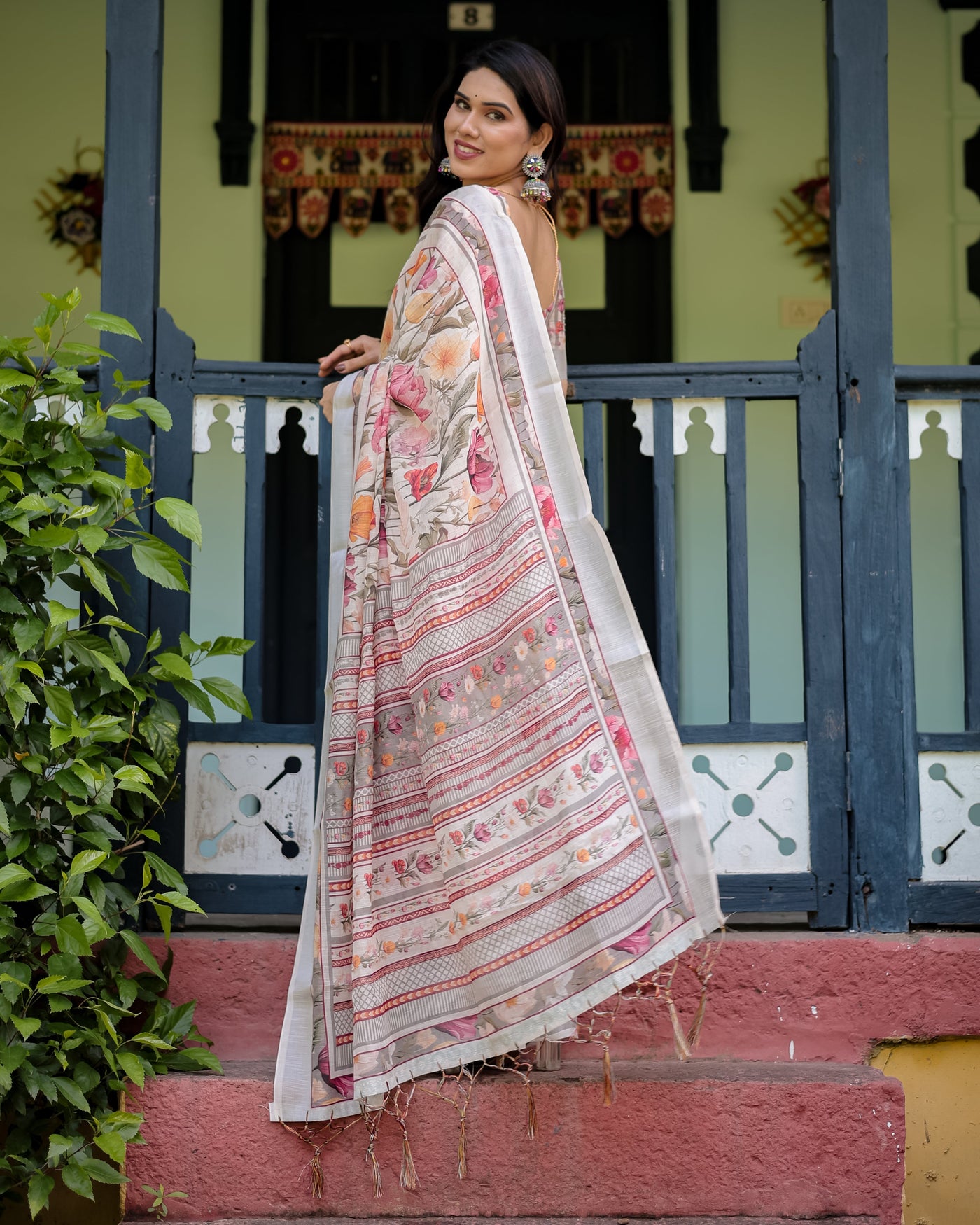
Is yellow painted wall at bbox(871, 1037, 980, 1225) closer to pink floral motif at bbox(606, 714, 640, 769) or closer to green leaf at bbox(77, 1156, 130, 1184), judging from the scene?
pink floral motif at bbox(606, 714, 640, 769)

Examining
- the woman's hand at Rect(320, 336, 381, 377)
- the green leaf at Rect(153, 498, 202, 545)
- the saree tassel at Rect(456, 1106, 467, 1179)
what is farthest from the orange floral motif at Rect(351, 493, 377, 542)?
the saree tassel at Rect(456, 1106, 467, 1179)

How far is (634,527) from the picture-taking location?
5.05 m

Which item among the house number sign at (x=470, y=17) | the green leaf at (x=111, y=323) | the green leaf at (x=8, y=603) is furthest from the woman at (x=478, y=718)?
the house number sign at (x=470, y=17)

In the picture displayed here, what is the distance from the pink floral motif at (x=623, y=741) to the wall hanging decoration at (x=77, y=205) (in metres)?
3.45

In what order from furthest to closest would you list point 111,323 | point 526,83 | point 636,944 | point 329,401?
point 329,401
point 526,83
point 111,323
point 636,944

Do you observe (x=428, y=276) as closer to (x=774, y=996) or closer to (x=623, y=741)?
(x=623, y=741)

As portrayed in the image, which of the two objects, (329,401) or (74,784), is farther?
(329,401)

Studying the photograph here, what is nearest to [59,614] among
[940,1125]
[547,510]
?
[547,510]

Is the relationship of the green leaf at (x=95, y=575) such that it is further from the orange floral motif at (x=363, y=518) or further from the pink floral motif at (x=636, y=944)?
the pink floral motif at (x=636, y=944)

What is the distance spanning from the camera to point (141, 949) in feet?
8.36

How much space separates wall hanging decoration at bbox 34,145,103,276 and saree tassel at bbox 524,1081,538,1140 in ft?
12.2

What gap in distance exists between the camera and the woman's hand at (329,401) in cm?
281

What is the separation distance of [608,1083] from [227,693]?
1050 mm

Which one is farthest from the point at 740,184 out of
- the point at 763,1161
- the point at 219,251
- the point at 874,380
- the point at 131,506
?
the point at 763,1161
